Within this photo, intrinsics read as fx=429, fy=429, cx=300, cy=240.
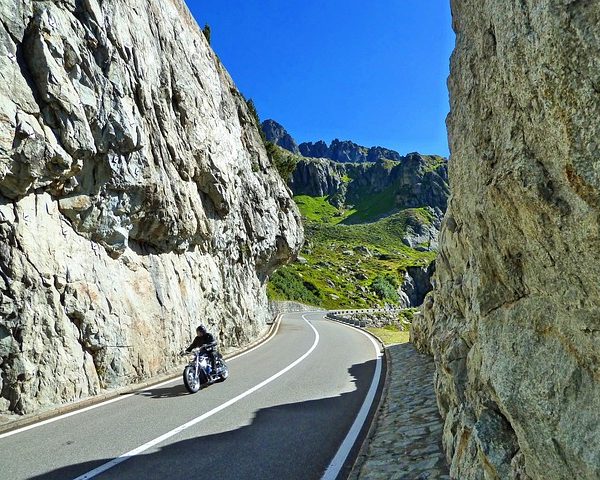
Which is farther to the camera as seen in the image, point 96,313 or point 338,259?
point 338,259

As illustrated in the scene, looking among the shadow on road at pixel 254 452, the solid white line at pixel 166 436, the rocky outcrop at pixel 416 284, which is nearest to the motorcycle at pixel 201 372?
the solid white line at pixel 166 436

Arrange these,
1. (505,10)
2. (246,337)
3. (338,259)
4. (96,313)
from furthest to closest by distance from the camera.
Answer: (338,259) → (246,337) → (96,313) → (505,10)

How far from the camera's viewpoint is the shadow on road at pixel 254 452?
21.9 feet

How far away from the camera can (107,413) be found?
1051cm

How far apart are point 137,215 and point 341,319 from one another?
37376mm

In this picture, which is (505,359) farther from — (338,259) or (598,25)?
(338,259)

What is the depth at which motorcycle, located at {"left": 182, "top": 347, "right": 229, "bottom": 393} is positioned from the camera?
12674mm

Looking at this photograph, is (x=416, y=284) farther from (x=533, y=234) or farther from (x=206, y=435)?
(x=533, y=234)

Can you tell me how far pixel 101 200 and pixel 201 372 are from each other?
6.80 metres

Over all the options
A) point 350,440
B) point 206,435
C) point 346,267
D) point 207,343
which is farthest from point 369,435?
point 346,267

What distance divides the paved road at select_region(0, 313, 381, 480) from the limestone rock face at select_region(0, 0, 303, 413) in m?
2.02

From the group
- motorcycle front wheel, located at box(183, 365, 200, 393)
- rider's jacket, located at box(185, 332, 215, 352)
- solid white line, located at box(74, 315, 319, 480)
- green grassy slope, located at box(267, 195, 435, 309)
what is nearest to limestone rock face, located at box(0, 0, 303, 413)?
rider's jacket, located at box(185, 332, 215, 352)

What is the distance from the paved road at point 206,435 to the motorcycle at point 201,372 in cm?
33

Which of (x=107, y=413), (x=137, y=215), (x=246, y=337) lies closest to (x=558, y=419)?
(x=107, y=413)
